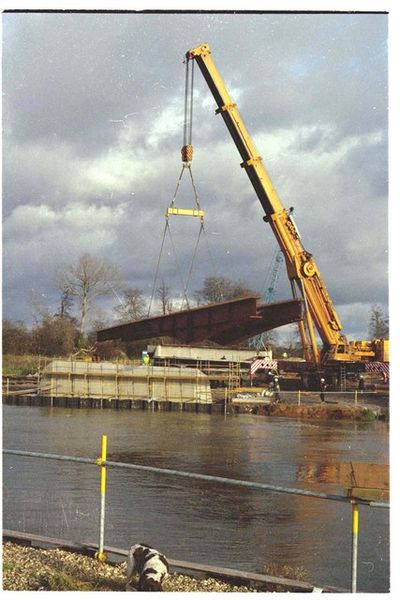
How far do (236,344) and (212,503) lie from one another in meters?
7.42

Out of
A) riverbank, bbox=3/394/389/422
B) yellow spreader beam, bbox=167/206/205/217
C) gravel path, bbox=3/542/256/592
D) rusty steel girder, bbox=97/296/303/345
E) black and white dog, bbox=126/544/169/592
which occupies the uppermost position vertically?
yellow spreader beam, bbox=167/206/205/217

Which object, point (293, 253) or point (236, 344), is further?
point (293, 253)

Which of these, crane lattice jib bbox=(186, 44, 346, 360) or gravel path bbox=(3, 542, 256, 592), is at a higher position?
crane lattice jib bbox=(186, 44, 346, 360)

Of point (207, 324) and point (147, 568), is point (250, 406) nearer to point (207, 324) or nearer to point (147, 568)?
point (207, 324)

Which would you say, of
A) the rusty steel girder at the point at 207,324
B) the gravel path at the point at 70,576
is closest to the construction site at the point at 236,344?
the rusty steel girder at the point at 207,324

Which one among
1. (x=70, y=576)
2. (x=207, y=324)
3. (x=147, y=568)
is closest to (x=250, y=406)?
(x=207, y=324)

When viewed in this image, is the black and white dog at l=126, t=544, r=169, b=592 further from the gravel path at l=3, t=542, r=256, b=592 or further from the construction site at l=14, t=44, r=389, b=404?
the construction site at l=14, t=44, r=389, b=404

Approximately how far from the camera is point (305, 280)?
88.9 ft

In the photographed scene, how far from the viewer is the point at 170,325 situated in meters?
13.1

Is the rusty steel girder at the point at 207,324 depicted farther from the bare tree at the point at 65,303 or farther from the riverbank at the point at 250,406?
the riverbank at the point at 250,406

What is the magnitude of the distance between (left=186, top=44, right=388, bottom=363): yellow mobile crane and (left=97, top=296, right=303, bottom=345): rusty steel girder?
11082 millimetres

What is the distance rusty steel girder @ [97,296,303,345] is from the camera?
1302cm

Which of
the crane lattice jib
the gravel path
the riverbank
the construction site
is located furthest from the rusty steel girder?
the riverbank
